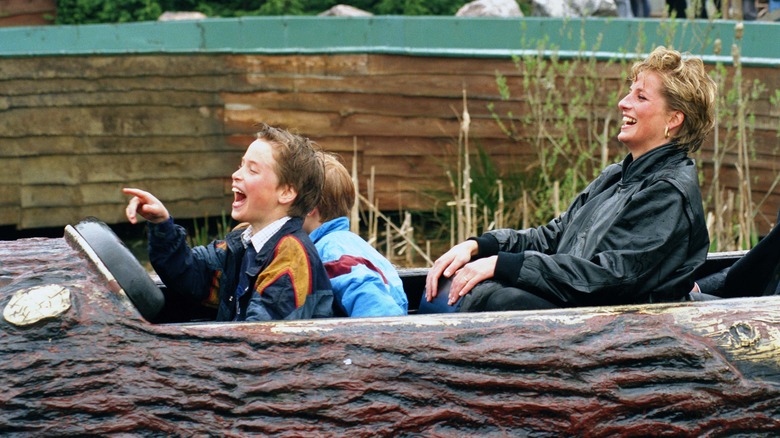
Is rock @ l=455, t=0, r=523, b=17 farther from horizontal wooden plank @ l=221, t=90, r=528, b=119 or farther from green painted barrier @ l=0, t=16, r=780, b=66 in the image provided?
horizontal wooden plank @ l=221, t=90, r=528, b=119

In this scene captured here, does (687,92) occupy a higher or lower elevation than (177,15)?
lower

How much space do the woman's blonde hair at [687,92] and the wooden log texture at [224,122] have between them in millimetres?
3407

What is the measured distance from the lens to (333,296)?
3.22 m

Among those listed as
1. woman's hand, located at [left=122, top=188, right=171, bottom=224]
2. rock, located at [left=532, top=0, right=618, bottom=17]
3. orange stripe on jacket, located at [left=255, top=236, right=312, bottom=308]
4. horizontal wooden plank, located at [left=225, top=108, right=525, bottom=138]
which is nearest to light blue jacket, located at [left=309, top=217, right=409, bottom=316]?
orange stripe on jacket, located at [left=255, top=236, right=312, bottom=308]

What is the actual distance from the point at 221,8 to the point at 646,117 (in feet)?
19.4

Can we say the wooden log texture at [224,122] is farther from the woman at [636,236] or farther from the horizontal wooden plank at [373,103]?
the woman at [636,236]

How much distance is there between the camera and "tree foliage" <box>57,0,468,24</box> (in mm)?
8383

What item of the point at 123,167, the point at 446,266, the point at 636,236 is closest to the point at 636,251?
the point at 636,236

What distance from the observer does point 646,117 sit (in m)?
3.30

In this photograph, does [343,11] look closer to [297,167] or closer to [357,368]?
[297,167]

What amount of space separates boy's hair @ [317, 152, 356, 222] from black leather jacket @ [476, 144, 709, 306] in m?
0.60

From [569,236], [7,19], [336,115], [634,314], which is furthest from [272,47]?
[634,314]

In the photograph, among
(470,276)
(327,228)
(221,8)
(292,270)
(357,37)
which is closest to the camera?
(292,270)

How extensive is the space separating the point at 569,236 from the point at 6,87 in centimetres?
430
